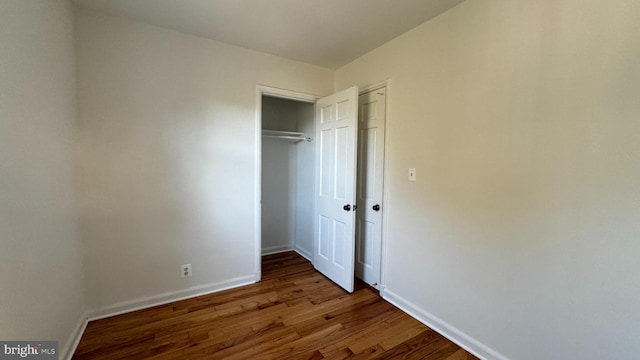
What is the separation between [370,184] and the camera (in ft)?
8.96

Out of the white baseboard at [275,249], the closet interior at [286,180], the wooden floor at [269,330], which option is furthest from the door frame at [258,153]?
the white baseboard at [275,249]

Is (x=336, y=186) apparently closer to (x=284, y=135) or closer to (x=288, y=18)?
(x=284, y=135)

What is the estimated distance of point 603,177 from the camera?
127cm

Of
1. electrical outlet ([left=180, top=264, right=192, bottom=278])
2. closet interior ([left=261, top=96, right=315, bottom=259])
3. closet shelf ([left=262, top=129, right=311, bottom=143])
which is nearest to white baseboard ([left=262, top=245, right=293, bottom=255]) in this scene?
closet interior ([left=261, top=96, right=315, bottom=259])

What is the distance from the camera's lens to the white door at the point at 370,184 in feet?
8.50

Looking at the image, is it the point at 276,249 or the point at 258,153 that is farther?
the point at 276,249

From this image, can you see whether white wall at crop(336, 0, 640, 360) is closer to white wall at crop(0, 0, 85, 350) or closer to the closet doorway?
the closet doorway

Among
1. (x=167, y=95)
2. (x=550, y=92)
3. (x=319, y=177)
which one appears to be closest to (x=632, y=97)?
(x=550, y=92)

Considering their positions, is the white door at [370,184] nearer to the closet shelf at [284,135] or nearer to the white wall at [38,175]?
the closet shelf at [284,135]

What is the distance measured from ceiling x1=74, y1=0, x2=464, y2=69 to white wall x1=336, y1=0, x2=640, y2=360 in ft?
0.90

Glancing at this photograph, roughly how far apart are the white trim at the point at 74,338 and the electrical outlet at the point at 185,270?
28.3 inches

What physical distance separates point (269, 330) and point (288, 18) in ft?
8.28

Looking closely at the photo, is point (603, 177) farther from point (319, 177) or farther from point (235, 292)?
point (235, 292)

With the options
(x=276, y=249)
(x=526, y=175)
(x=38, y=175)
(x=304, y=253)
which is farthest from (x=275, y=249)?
(x=526, y=175)
